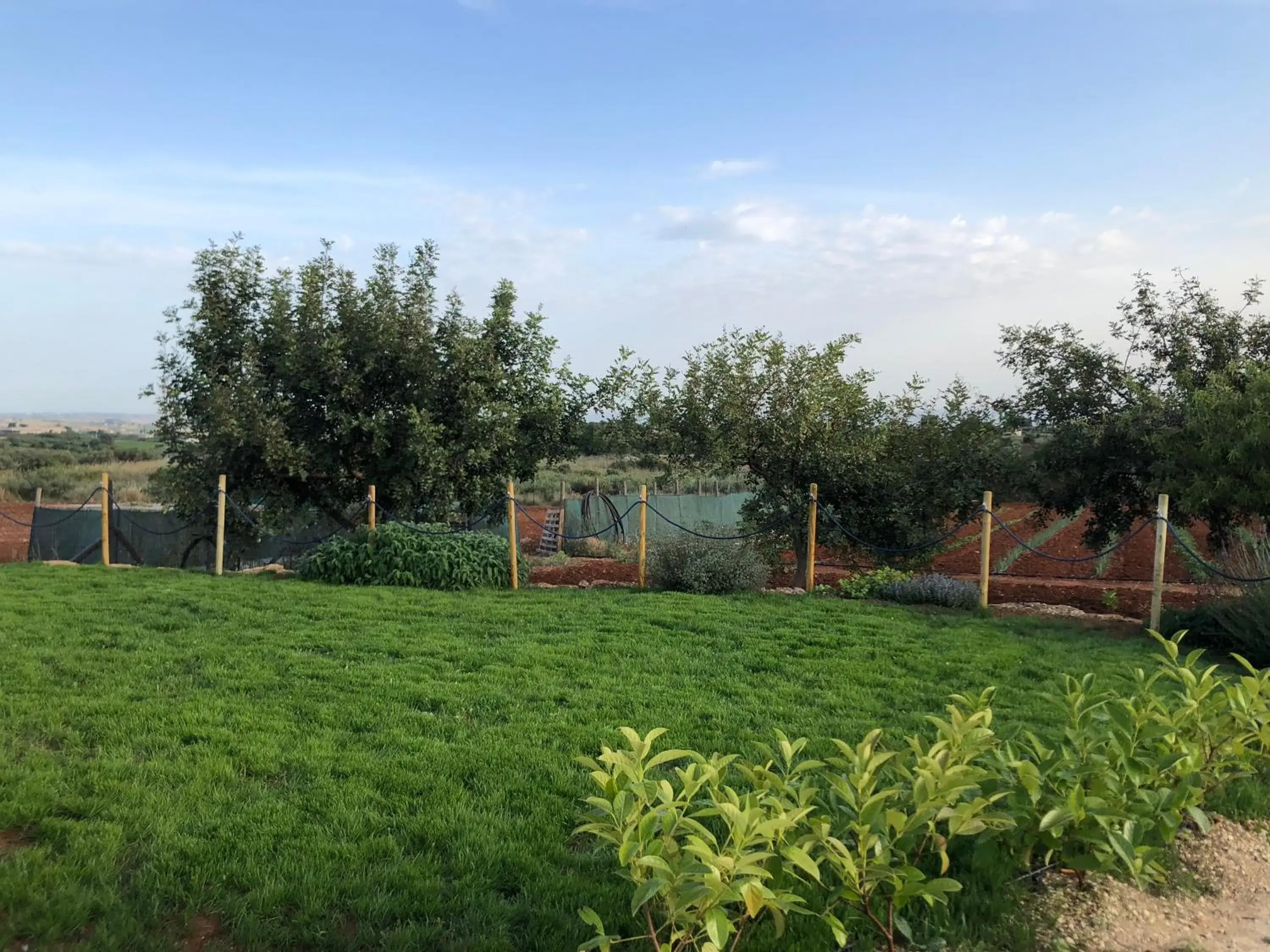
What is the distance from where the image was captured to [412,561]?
10.4 m

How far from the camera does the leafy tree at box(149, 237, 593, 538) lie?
40.1 ft

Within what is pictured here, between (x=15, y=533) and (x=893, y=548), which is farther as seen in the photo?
(x=15, y=533)

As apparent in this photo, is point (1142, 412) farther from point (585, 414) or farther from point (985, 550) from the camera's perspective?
point (585, 414)

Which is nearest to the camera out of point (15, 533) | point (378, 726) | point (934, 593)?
point (378, 726)

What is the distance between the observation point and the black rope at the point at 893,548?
33.9 ft

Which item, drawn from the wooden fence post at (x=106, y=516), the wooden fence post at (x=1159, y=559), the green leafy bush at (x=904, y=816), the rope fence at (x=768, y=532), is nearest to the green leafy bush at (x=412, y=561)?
the rope fence at (x=768, y=532)

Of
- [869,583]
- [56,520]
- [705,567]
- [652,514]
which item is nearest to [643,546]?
[705,567]

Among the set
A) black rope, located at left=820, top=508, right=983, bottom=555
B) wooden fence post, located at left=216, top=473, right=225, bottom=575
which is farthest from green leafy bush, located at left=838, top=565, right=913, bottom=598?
wooden fence post, located at left=216, top=473, right=225, bottom=575

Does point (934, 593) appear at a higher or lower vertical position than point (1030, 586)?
higher

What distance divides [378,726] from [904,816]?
3.19m

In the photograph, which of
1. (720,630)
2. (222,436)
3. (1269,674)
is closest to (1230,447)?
(720,630)

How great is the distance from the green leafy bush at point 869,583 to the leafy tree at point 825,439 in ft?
4.01

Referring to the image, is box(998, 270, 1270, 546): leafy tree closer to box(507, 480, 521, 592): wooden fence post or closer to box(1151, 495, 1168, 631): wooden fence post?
box(1151, 495, 1168, 631): wooden fence post

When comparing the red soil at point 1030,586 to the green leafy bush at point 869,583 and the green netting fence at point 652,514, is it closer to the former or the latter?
the green leafy bush at point 869,583
